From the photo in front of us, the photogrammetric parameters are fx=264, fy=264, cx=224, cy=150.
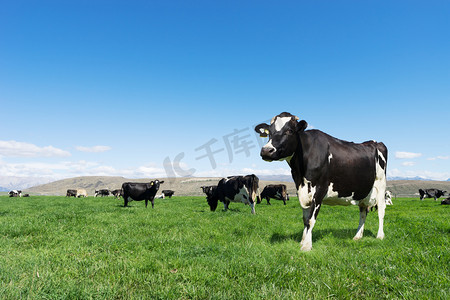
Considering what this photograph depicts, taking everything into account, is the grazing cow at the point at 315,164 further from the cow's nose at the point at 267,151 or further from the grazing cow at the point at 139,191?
the grazing cow at the point at 139,191

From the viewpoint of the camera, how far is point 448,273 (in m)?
3.97

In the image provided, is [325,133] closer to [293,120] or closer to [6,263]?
[293,120]

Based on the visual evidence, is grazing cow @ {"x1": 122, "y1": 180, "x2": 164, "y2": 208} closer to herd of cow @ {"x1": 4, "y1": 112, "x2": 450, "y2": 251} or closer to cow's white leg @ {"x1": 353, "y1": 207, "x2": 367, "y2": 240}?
herd of cow @ {"x1": 4, "y1": 112, "x2": 450, "y2": 251}

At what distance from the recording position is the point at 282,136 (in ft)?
19.6

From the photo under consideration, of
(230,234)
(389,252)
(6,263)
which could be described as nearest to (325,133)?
(389,252)

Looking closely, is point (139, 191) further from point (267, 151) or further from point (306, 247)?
point (306, 247)

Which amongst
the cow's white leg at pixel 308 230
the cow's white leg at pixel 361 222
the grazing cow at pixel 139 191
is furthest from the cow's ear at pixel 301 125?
the grazing cow at pixel 139 191

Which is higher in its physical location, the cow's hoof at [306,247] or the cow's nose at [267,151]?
the cow's nose at [267,151]

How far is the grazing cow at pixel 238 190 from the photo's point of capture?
49.7 feet

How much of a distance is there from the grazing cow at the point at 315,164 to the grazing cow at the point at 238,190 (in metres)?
8.24

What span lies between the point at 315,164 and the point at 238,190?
9760 millimetres

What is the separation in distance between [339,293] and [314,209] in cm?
267

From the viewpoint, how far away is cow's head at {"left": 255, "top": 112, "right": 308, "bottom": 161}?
5.84 metres

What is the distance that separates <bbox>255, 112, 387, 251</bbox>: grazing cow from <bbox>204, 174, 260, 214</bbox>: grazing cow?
324 inches
